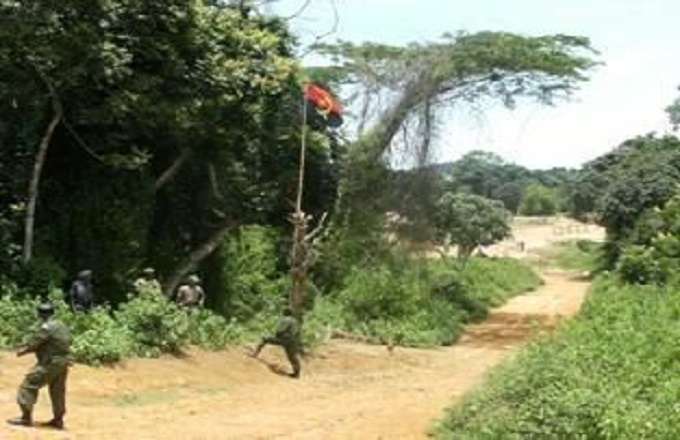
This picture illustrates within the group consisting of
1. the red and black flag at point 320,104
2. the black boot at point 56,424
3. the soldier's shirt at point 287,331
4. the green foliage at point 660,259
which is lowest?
the black boot at point 56,424

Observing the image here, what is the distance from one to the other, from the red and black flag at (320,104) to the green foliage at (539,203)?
237 ft

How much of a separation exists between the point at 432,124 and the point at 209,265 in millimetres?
9286

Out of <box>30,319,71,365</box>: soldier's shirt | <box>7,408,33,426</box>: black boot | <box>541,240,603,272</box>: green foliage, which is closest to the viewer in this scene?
<box>30,319,71,365</box>: soldier's shirt

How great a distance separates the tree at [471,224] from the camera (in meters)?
45.9

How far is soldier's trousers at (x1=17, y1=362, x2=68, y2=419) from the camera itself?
12.7 meters

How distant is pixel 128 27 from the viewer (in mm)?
21922

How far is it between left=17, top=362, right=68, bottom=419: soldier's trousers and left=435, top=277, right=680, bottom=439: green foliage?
4.47 m

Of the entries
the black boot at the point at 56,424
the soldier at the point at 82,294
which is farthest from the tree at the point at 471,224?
the black boot at the point at 56,424

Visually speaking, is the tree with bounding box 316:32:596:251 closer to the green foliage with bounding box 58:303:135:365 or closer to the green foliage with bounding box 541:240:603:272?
the green foliage with bounding box 58:303:135:365

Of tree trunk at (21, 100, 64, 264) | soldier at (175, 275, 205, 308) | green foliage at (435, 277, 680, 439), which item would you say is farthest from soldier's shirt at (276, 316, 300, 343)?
green foliage at (435, 277, 680, 439)

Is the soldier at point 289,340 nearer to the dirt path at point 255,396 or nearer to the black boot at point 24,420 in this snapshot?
the dirt path at point 255,396

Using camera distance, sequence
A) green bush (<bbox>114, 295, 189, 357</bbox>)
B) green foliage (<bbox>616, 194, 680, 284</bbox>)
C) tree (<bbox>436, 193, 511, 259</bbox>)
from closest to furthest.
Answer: green bush (<bbox>114, 295, 189, 357</bbox>) < green foliage (<bbox>616, 194, 680, 284</bbox>) < tree (<bbox>436, 193, 511, 259</bbox>)

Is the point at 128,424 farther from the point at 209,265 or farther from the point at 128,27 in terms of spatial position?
the point at 209,265

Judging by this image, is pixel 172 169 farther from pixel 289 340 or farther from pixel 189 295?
pixel 289 340
